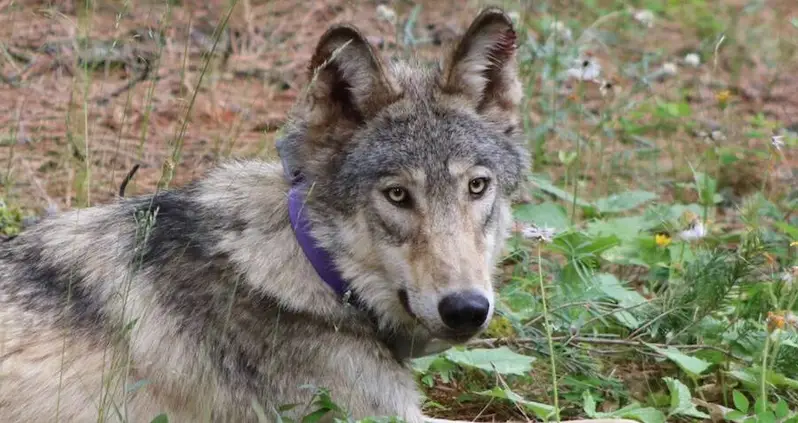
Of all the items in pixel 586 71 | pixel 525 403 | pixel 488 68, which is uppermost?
pixel 488 68

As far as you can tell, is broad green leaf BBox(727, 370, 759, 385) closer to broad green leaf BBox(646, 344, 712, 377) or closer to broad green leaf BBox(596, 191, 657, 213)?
broad green leaf BBox(646, 344, 712, 377)

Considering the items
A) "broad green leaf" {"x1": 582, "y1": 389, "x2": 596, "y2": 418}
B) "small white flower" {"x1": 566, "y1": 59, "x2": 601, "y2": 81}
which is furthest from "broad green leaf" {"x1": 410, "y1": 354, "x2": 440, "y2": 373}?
"small white flower" {"x1": 566, "y1": 59, "x2": 601, "y2": 81}

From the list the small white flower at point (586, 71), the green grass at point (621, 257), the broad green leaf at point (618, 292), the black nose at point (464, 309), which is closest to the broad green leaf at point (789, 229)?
the green grass at point (621, 257)

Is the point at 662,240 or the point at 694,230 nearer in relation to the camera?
the point at 694,230

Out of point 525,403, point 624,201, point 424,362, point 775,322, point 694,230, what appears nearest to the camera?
point 775,322

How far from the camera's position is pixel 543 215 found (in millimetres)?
5625

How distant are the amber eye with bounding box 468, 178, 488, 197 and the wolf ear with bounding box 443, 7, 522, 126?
12.5 inches

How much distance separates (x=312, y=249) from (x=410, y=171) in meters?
0.45

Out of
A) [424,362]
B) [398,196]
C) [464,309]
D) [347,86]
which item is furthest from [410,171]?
[424,362]

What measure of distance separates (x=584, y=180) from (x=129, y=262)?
354 cm

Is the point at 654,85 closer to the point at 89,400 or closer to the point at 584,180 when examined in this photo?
the point at 584,180

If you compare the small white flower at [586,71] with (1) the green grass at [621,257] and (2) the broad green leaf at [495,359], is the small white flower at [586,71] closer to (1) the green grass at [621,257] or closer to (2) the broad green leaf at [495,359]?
(1) the green grass at [621,257]

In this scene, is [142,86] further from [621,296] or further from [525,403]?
[525,403]

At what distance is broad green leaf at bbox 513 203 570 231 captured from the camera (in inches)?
219
